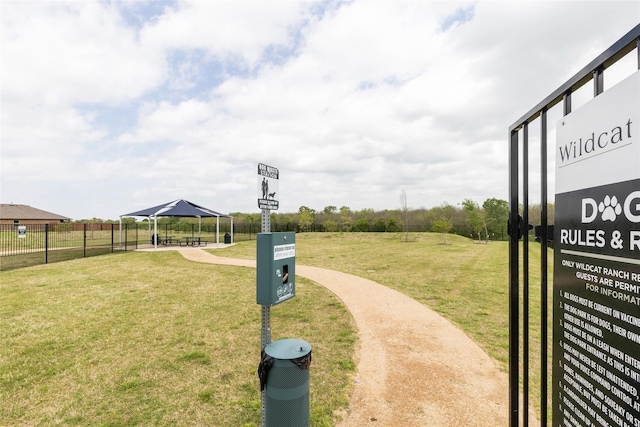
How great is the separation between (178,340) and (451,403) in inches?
154

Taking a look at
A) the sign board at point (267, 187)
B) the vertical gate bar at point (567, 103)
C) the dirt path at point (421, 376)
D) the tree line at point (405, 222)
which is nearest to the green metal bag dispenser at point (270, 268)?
the sign board at point (267, 187)

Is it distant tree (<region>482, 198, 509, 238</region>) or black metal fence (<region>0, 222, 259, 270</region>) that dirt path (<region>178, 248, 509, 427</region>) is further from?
distant tree (<region>482, 198, 509, 238</region>)

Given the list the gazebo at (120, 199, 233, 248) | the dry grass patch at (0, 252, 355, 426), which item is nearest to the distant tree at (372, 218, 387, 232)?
the gazebo at (120, 199, 233, 248)

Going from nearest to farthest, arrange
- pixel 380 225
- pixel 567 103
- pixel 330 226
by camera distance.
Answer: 1. pixel 567 103
2. pixel 380 225
3. pixel 330 226

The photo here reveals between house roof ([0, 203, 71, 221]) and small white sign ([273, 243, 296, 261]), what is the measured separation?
184 ft

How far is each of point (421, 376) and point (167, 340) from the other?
3.75 metres

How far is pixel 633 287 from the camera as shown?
122 centimetres

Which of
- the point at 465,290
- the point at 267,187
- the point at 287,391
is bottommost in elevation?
the point at 465,290

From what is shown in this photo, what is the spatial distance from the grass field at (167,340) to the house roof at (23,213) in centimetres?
4598

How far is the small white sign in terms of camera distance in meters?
2.82

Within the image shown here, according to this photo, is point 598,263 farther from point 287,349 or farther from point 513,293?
→ point 287,349

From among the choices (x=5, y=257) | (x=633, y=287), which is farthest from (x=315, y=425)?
(x=5, y=257)

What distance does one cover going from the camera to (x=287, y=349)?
8.68 ft

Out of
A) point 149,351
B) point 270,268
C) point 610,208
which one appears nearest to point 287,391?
point 270,268
